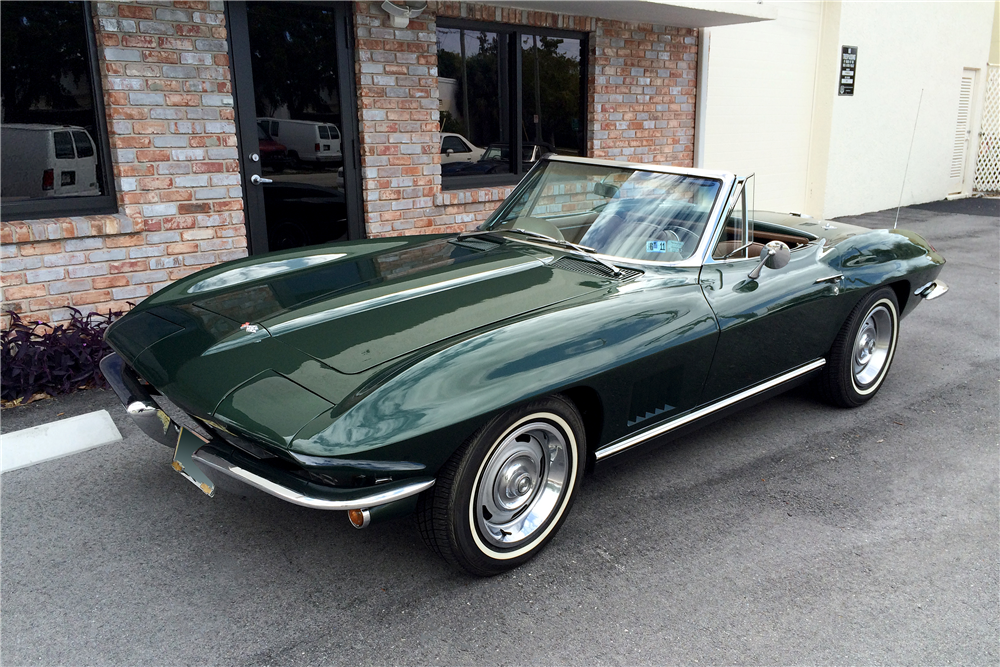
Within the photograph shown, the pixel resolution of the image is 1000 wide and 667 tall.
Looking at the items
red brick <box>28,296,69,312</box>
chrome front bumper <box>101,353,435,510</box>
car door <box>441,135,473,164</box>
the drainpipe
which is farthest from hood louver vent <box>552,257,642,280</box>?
the drainpipe

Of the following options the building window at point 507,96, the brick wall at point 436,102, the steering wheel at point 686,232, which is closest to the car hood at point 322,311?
the steering wheel at point 686,232

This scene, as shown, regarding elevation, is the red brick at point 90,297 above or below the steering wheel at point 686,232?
below

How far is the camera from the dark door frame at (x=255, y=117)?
5.52 m

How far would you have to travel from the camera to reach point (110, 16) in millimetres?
4938

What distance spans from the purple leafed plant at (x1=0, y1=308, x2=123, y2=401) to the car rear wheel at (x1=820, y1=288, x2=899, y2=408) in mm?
4152

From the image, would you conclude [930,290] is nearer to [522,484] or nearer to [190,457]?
[522,484]

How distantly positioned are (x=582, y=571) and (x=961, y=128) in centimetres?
1410

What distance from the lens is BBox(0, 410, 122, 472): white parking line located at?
12.3 ft

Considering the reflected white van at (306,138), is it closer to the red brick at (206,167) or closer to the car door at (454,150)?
the red brick at (206,167)

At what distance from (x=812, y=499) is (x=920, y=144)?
11.7 m

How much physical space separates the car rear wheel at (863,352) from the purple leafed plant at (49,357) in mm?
4152

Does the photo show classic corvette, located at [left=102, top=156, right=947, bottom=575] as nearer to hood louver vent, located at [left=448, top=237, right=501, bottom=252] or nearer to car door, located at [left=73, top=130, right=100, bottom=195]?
hood louver vent, located at [left=448, top=237, right=501, bottom=252]

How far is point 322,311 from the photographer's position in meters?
2.96

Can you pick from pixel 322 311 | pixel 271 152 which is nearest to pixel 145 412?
pixel 322 311
